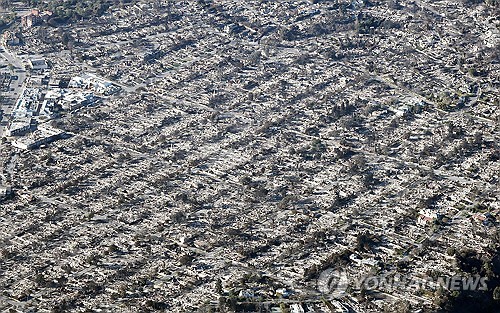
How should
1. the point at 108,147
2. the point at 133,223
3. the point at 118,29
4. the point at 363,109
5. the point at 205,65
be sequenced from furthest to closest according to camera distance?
the point at 118,29 < the point at 205,65 < the point at 363,109 < the point at 108,147 < the point at 133,223

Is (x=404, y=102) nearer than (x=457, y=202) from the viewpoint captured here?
No

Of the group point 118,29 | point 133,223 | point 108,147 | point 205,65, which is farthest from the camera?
point 118,29

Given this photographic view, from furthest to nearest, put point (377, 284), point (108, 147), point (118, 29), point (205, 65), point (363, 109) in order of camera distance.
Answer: point (118, 29) < point (205, 65) < point (363, 109) < point (108, 147) < point (377, 284)

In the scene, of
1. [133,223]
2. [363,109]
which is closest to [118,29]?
[363,109]

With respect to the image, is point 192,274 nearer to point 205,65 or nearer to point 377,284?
point 377,284

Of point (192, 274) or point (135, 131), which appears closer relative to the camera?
point (192, 274)

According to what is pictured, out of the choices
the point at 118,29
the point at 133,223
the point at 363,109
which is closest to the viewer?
the point at 133,223

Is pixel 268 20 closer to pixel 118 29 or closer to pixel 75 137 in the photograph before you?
pixel 118 29

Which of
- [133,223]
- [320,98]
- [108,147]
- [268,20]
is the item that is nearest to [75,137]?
[108,147]
